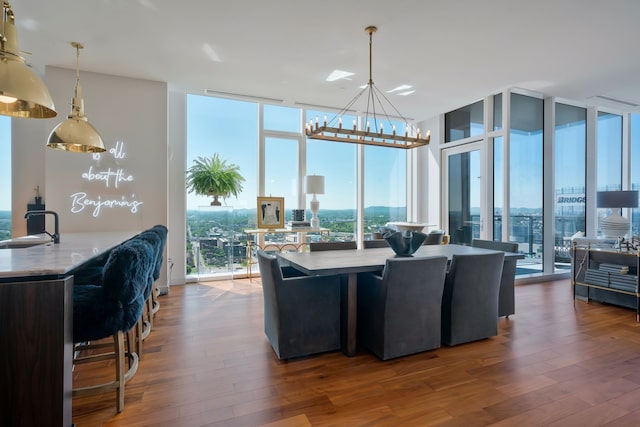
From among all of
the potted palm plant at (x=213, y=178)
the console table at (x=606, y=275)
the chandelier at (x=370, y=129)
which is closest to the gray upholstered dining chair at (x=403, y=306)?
the chandelier at (x=370, y=129)

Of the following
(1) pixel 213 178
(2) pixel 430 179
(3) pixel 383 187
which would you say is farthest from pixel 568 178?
(1) pixel 213 178

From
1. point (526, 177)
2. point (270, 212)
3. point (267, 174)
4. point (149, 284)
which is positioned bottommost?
point (149, 284)

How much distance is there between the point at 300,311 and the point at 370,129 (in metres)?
Answer: 4.17

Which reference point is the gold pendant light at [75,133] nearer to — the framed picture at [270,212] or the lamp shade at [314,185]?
the framed picture at [270,212]

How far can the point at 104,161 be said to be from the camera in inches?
172

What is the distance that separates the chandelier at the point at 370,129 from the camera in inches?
133

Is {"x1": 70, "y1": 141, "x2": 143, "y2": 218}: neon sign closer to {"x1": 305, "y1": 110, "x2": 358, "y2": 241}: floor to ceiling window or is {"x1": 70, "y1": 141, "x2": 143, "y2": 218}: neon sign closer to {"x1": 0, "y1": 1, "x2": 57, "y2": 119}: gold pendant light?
{"x1": 0, "y1": 1, "x2": 57, "y2": 119}: gold pendant light

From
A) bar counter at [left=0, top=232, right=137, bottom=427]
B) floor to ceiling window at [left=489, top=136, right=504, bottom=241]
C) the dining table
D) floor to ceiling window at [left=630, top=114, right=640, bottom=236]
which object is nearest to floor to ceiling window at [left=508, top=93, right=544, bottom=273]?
floor to ceiling window at [left=489, top=136, right=504, bottom=241]

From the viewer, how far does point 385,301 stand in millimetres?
2545

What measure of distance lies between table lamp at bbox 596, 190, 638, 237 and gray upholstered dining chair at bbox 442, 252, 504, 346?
10.9ft

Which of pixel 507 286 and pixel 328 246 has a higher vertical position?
pixel 328 246

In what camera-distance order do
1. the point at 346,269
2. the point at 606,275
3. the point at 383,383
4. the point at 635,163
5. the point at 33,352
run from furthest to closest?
the point at 635,163
the point at 606,275
the point at 346,269
the point at 383,383
the point at 33,352

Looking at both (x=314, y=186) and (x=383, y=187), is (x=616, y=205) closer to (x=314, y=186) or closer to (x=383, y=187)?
(x=383, y=187)

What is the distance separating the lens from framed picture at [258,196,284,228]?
217 inches
